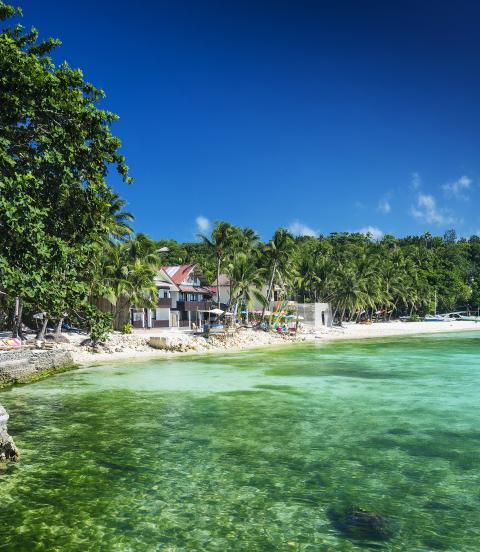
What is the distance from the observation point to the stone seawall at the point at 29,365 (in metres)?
20.8

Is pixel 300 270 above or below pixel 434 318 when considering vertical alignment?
above

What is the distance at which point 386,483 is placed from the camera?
9.43 meters

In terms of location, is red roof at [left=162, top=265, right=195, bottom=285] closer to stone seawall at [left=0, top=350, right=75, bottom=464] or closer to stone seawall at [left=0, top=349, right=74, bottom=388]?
stone seawall at [left=0, top=349, right=74, bottom=388]

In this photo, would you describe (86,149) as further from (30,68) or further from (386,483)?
(386,483)

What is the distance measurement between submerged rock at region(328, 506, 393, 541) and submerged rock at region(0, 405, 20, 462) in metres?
6.57

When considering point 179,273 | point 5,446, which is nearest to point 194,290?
point 179,273

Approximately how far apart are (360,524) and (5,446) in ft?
23.4

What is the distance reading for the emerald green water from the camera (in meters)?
7.36

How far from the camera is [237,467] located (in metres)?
10.3

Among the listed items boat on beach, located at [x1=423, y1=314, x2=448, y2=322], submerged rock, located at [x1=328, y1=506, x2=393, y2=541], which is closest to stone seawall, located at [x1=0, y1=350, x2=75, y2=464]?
submerged rock, located at [x1=328, y1=506, x2=393, y2=541]

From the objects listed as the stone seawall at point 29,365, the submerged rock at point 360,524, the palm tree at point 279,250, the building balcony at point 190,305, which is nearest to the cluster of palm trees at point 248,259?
the palm tree at point 279,250

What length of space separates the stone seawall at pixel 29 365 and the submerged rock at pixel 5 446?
427 inches

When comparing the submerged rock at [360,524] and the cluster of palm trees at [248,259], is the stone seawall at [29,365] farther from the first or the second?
the cluster of palm trees at [248,259]

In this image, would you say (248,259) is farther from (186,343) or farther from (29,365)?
(29,365)
